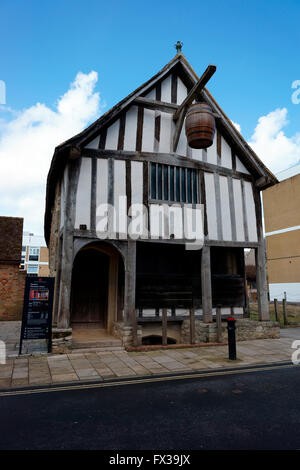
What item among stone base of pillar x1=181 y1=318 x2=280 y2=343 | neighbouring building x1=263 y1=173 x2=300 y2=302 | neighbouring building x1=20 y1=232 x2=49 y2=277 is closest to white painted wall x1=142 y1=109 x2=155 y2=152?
stone base of pillar x1=181 y1=318 x2=280 y2=343

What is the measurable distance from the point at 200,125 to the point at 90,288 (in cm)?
706

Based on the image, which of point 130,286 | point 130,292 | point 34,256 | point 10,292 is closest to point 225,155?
point 130,286

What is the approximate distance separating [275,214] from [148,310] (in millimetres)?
21052

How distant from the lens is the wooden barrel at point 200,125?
27.1 ft

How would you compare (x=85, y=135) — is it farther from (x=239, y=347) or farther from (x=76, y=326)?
(x=239, y=347)

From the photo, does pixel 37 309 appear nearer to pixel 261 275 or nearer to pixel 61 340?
pixel 61 340

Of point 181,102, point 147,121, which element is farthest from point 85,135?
point 181,102

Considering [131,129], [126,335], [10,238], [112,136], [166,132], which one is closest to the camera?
[126,335]

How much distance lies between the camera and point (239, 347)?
875 centimetres

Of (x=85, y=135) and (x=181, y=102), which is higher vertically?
(x=181, y=102)

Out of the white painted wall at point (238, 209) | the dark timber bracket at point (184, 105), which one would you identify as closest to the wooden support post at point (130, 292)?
the dark timber bracket at point (184, 105)

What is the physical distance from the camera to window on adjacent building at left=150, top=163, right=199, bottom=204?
9.69m

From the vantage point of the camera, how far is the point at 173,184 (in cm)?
993

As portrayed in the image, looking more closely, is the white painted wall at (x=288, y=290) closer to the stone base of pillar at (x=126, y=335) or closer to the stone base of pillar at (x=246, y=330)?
the stone base of pillar at (x=246, y=330)
